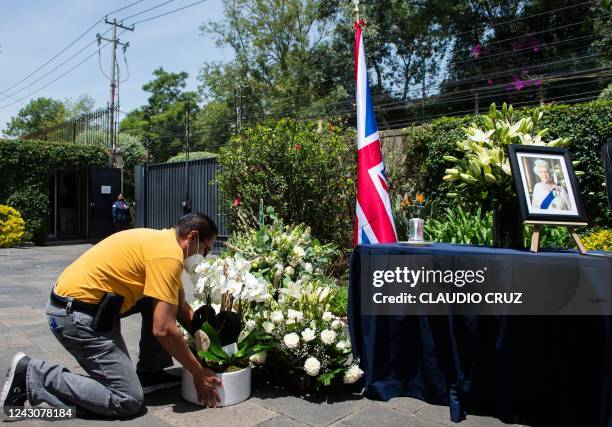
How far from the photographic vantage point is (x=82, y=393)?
8.99ft

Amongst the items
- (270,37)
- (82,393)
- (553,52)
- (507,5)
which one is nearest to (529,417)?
(82,393)

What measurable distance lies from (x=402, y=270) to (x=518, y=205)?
0.82 m

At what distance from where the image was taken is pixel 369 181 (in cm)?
517

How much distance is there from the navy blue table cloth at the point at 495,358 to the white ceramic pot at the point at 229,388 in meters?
0.74


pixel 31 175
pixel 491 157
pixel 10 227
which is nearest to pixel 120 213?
pixel 10 227

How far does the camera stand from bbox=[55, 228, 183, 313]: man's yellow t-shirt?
2.73 m

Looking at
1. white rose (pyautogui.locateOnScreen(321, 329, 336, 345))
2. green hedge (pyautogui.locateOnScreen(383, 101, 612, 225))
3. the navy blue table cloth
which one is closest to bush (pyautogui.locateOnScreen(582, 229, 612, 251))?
green hedge (pyautogui.locateOnScreen(383, 101, 612, 225))

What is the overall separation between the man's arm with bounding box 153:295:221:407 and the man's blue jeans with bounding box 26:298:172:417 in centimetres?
35

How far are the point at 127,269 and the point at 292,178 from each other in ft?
14.4

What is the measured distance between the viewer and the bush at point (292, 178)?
275 inches

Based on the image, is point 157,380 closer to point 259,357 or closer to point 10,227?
point 259,357

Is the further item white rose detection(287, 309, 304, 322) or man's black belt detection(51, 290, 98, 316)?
white rose detection(287, 309, 304, 322)

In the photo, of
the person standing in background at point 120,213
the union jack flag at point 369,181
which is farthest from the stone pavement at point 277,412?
the person standing in background at point 120,213

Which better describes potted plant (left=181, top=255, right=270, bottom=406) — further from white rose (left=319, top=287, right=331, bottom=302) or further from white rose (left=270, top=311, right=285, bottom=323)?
white rose (left=319, top=287, right=331, bottom=302)
